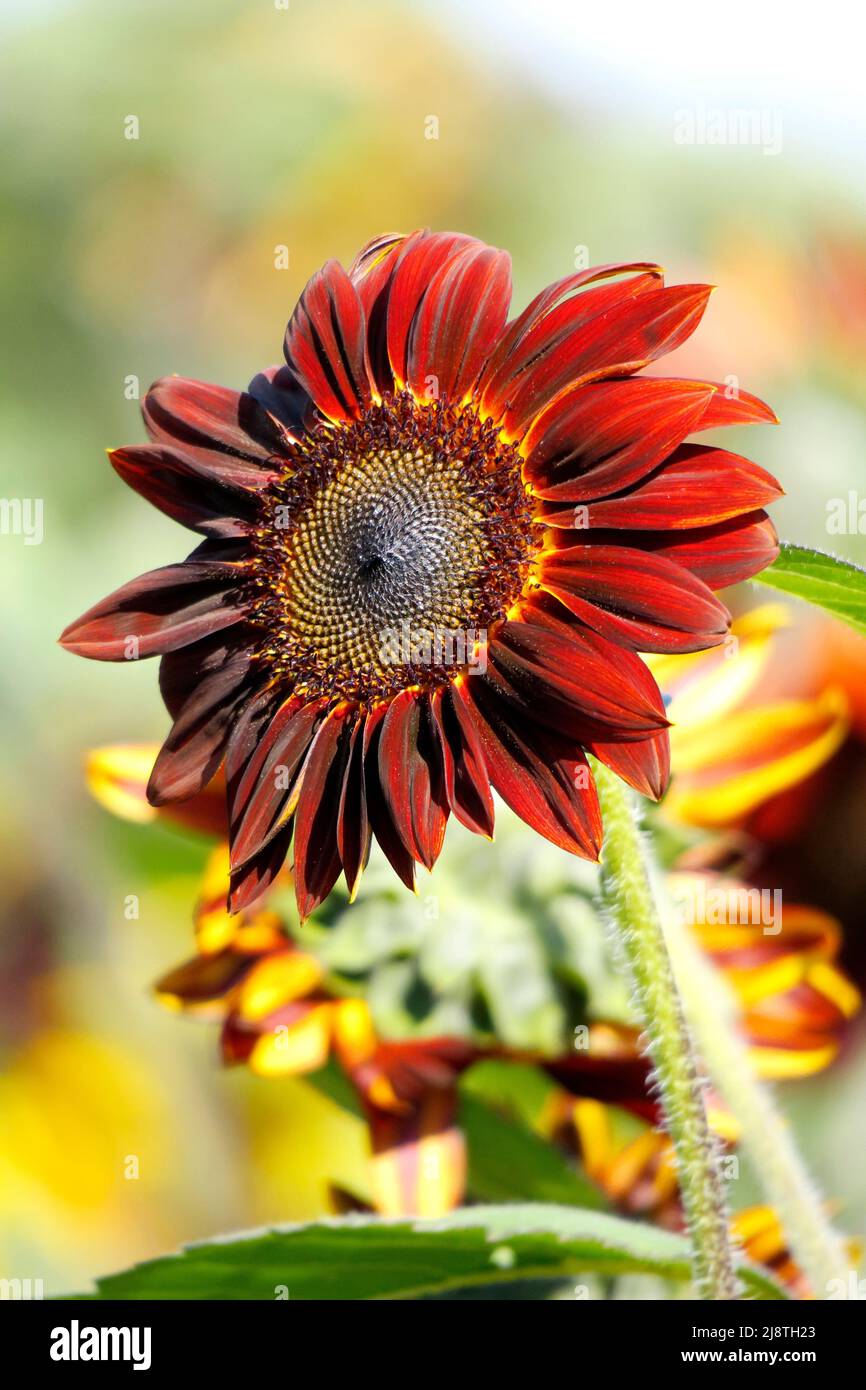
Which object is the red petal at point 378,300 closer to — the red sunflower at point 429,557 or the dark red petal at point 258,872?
the red sunflower at point 429,557

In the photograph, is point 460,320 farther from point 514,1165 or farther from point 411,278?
point 514,1165

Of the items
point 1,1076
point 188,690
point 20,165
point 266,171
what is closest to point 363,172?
point 266,171

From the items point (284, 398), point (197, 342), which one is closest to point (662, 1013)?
point (284, 398)

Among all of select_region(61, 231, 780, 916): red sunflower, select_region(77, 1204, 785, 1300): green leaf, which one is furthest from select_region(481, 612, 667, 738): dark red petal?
select_region(77, 1204, 785, 1300): green leaf

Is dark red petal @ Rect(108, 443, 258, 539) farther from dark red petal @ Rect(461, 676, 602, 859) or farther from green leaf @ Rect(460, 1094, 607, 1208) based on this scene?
green leaf @ Rect(460, 1094, 607, 1208)

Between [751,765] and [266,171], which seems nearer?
[751,765]

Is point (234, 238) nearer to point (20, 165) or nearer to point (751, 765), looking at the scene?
point (20, 165)
